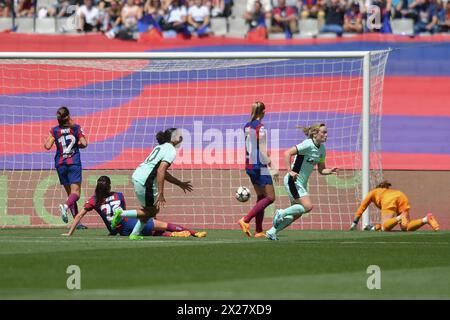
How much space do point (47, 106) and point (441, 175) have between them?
7.87 meters

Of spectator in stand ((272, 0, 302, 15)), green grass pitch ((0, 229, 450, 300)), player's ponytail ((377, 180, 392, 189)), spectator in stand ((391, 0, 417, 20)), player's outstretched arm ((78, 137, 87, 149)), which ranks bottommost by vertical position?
green grass pitch ((0, 229, 450, 300))

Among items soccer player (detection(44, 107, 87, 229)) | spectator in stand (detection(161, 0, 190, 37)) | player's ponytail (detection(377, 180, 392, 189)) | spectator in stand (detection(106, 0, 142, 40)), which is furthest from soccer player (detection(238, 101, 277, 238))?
spectator in stand (detection(106, 0, 142, 40))

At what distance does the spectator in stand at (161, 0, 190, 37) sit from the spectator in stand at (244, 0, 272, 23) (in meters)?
1.55

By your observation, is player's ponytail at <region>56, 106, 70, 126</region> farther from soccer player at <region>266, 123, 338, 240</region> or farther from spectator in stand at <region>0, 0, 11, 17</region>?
spectator in stand at <region>0, 0, 11, 17</region>

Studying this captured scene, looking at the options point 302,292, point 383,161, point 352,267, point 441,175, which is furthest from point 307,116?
point 302,292

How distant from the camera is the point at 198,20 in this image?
29234 millimetres

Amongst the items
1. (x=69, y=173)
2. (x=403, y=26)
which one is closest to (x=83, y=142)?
(x=69, y=173)

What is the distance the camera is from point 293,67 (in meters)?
25.2

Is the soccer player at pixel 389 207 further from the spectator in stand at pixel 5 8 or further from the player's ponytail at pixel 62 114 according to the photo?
the spectator in stand at pixel 5 8

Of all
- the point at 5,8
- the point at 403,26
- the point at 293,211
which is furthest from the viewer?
the point at 5,8

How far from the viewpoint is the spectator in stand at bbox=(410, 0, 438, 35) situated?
1132 inches

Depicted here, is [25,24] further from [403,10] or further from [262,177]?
[262,177]

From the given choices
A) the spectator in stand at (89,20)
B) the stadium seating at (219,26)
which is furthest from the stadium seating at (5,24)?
the stadium seating at (219,26)

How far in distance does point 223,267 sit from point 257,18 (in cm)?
1737
